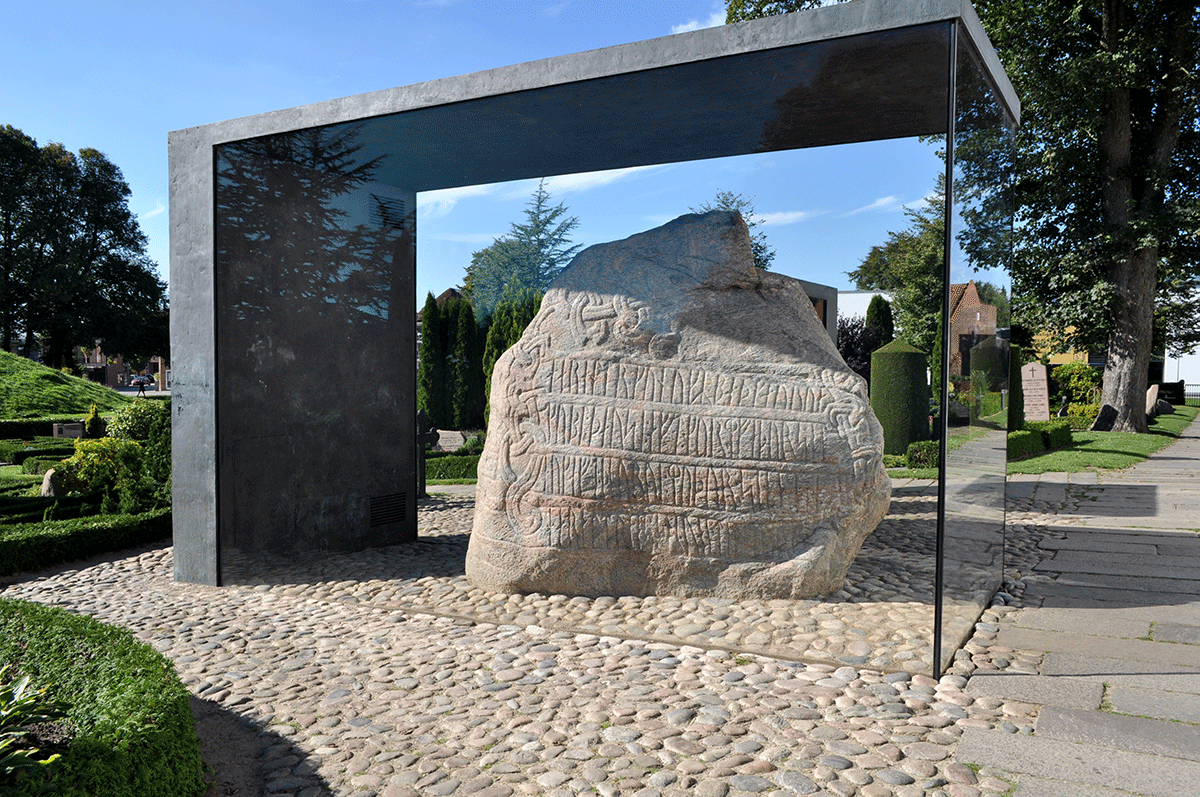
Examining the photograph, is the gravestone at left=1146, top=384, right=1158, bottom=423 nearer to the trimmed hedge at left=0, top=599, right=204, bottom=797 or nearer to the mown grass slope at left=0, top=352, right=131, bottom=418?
the trimmed hedge at left=0, top=599, right=204, bottom=797

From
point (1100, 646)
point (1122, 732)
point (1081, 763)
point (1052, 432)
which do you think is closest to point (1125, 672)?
point (1100, 646)

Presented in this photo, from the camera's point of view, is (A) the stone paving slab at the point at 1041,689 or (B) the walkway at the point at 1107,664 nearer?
(B) the walkway at the point at 1107,664

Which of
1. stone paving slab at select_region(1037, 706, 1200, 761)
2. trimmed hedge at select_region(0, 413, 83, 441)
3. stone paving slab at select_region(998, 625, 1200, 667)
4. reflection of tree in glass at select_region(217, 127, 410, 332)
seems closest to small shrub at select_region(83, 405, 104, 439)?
trimmed hedge at select_region(0, 413, 83, 441)

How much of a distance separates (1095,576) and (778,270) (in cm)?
357

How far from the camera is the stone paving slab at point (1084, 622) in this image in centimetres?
482

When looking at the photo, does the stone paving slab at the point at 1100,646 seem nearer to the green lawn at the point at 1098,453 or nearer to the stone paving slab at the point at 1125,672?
the stone paving slab at the point at 1125,672

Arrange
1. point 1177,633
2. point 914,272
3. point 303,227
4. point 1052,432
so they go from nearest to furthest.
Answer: point 914,272 < point 1177,633 < point 303,227 < point 1052,432

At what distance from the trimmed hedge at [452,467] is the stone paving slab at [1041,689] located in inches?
164

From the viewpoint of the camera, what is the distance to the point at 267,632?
16.5ft

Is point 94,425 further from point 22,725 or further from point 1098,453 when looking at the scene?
point 1098,453

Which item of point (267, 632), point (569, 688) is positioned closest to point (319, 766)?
point (569, 688)

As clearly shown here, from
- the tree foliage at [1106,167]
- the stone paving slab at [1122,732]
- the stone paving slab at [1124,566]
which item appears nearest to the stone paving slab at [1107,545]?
the stone paving slab at [1124,566]

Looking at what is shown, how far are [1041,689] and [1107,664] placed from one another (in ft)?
2.13

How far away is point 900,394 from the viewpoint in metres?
4.85
